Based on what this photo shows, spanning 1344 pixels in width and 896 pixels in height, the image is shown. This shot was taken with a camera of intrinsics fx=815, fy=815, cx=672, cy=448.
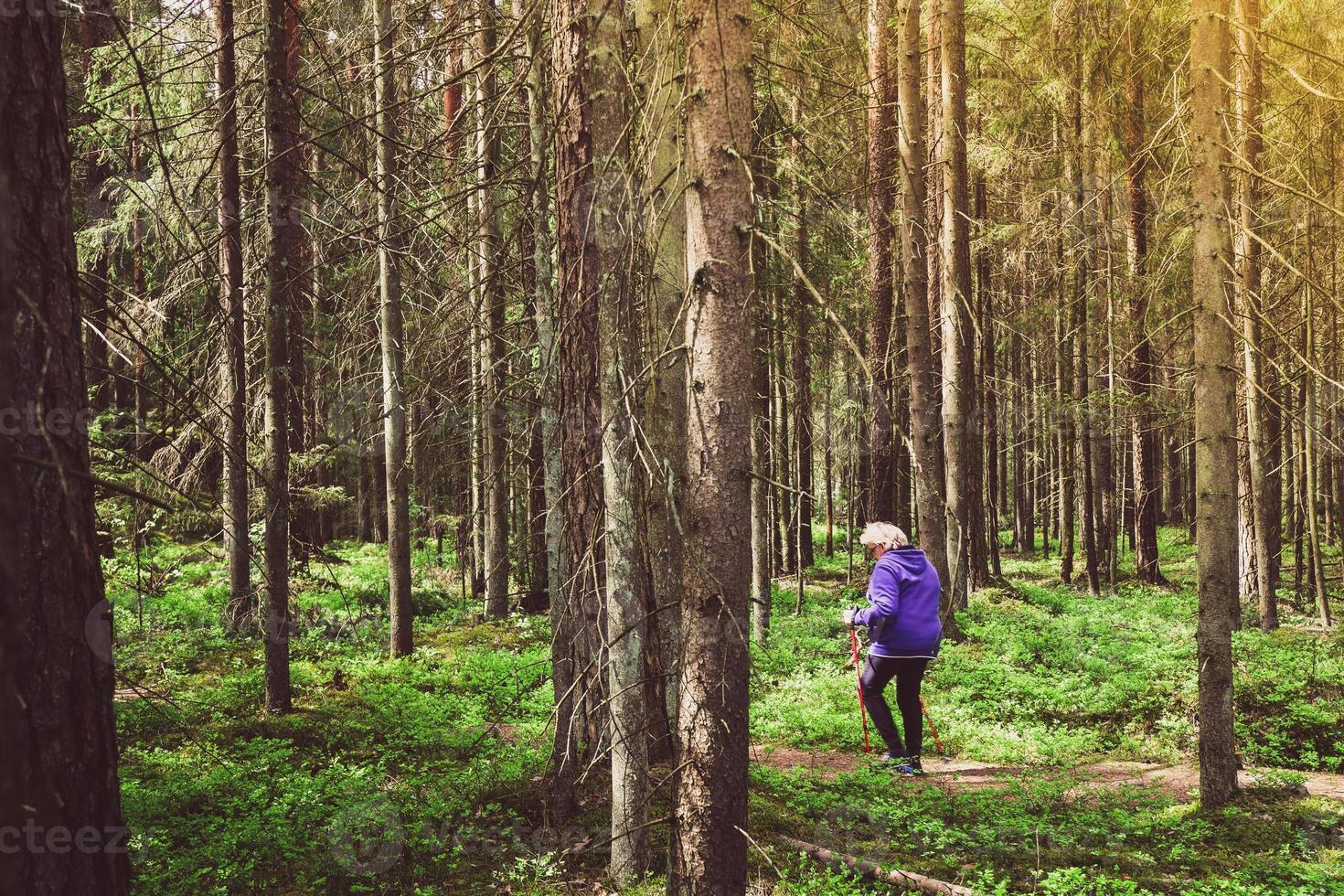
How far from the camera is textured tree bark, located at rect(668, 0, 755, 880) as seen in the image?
339 cm

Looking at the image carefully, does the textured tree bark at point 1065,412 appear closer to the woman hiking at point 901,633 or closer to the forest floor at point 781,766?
the forest floor at point 781,766

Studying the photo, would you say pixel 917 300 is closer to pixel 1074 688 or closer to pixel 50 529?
pixel 1074 688

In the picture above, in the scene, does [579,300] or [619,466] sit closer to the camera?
[619,466]

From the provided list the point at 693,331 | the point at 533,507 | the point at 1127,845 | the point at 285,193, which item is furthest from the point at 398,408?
the point at 1127,845

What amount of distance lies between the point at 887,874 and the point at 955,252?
10.8m

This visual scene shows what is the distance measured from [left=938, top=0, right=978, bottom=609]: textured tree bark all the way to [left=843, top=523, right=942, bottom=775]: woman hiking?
4654mm

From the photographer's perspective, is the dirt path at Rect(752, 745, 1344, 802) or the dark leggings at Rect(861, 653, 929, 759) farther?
the dark leggings at Rect(861, 653, 929, 759)

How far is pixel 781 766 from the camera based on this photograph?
25.4 ft

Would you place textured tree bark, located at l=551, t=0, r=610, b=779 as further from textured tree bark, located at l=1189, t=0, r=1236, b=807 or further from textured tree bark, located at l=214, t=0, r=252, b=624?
textured tree bark, located at l=214, t=0, r=252, b=624

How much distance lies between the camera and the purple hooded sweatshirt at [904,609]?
24.8ft

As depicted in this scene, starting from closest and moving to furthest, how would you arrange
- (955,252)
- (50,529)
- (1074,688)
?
(50,529)
(1074,688)
(955,252)

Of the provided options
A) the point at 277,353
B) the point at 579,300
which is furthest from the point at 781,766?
the point at 277,353

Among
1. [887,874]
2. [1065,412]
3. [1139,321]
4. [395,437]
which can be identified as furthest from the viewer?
[1065,412]

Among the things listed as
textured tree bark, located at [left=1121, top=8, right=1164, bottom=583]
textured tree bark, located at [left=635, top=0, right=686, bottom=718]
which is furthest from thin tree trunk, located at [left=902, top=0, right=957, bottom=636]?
textured tree bark, located at [left=635, top=0, right=686, bottom=718]
